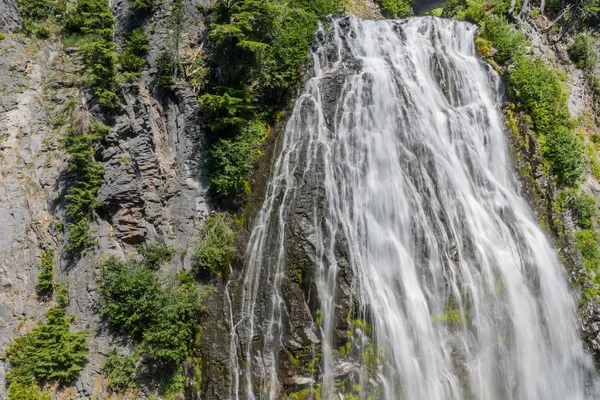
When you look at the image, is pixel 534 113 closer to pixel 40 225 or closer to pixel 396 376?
pixel 396 376

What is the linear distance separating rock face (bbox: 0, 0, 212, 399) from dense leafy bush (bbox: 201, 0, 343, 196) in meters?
1.20

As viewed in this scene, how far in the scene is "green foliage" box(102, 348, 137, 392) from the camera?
1152 cm

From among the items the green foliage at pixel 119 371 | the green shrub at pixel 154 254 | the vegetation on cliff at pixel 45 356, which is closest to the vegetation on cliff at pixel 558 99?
the green shrub at pixel 154 254

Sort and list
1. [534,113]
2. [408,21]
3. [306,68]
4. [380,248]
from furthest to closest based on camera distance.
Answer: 1. [408,21]
2. [306,68]
3. [534,113]
4. [380,248]

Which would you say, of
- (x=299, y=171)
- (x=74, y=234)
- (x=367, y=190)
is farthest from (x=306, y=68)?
(x=74, y=234)

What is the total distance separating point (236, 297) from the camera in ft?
39.8

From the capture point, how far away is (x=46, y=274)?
12758 millimetres

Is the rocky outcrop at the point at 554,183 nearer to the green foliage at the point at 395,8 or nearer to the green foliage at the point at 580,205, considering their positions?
the green foliage at the point at 580,205

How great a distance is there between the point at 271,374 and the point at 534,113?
13363mm

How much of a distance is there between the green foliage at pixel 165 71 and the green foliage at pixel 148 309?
24.4 ft

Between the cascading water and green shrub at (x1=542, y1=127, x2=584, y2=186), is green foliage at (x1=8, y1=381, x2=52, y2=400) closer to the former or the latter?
the cascading water

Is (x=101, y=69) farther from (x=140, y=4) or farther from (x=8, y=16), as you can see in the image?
(x=8, y=16)

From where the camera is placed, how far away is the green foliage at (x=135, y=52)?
631 inches

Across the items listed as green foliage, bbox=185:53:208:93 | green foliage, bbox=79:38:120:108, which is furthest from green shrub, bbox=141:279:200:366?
green foliage, bbox=185:53:208:93
